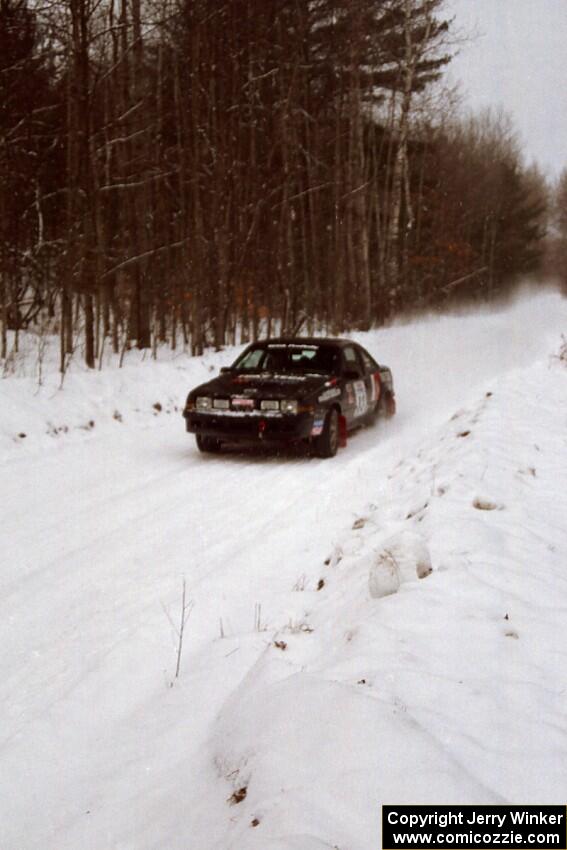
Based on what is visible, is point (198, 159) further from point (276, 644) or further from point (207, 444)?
point (276, 644)

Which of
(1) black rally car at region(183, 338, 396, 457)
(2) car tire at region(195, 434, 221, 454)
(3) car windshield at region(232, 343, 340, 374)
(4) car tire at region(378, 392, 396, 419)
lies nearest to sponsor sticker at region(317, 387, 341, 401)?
(1) black rally car at region(183, 338, 396, 457)

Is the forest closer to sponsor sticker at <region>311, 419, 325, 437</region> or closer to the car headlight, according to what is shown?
the car headlight

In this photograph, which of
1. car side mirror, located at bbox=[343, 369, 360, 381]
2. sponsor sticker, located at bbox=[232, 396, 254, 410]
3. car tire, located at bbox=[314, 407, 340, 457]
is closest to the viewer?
sponsor sticker, located at bbox=[232, 396, 254, 410]

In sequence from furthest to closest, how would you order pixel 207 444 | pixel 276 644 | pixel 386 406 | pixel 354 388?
pixel 386 406
pixel 354 388
pixel 207 444
pixel 276 644

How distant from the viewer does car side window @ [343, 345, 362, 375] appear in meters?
9.88

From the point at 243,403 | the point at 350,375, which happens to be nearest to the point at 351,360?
the point at 350,375

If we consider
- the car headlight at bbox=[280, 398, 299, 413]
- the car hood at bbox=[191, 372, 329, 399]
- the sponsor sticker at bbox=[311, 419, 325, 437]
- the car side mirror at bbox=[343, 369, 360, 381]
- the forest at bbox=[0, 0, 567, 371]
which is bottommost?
the sponsor sticker at bbox=[311, 419, 325, 437]

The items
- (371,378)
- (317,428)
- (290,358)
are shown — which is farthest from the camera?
(371,378)

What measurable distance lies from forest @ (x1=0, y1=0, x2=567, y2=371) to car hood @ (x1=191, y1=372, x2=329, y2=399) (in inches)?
177

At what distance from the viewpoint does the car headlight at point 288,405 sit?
332 inches

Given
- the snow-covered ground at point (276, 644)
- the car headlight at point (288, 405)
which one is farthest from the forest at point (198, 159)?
the snow-covered ground at point (276, 644)

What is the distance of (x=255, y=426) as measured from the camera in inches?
333

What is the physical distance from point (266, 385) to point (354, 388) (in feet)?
5.49

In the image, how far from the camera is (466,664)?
3002 mm
